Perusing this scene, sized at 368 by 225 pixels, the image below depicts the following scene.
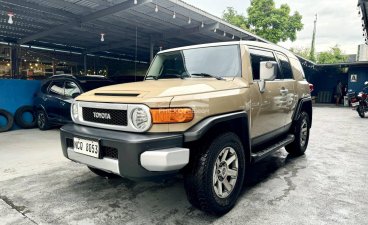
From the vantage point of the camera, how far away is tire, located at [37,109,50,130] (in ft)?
25.4

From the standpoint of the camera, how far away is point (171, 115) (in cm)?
236

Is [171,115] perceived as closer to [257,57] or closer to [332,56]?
[257,57]

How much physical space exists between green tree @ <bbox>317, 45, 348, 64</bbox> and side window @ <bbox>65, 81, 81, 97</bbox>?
54.1m

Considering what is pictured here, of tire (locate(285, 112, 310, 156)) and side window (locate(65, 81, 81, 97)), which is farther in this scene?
side window (locate(65, 81, 81, 97))

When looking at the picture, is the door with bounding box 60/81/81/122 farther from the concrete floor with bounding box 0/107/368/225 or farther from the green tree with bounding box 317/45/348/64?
the green tree with bounding box 317/45/348/64

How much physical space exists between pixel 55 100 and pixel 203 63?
17.8 ft

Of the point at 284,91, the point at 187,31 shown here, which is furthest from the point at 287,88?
the point at 187,31

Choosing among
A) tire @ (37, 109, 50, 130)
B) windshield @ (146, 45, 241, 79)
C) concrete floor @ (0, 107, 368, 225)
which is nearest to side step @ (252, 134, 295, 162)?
concrete floor @ (0, 107, 368, 225)

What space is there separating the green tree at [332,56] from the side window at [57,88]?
54.1m

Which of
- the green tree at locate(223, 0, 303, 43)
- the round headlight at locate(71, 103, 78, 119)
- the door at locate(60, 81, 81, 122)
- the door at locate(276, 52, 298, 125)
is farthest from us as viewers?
the green tree at locate(223, 0, 303, 43)

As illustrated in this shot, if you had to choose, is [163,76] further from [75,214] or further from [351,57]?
[351,57]

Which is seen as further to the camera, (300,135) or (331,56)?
(331,56)

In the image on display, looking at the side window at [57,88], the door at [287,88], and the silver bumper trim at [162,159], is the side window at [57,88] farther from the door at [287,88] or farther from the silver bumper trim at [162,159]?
the silver bumper trim at [162,159]

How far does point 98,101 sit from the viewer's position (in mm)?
2760
